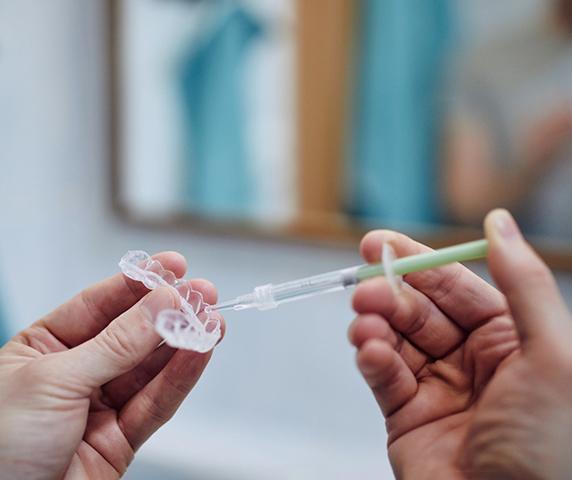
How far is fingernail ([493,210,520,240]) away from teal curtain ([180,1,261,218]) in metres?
0.95

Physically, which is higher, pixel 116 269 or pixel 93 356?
pixel 93 356

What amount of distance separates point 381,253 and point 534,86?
708 millimetres

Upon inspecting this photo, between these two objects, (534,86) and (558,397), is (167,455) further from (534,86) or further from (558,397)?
(558,397)

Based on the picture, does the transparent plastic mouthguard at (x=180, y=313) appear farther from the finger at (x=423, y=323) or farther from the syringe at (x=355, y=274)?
the finger at (x=423, y=323)

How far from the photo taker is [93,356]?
77cm

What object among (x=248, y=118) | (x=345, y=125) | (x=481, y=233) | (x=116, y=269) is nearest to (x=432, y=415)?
(x=481, y=233)

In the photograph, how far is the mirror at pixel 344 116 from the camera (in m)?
1.30

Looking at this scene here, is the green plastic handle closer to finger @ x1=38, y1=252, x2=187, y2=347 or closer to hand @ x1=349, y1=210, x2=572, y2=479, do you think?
hand @ x1=349, y1=210, x2=572, y2=479

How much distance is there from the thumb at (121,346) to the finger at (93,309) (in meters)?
0.11

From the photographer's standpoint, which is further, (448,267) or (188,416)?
(188,416)

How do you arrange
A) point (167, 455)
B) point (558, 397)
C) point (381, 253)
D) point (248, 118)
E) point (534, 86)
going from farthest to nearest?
point (167, 455)
point (248, 118)
point (534, 86)
point (381, 253)
point (558, 397)

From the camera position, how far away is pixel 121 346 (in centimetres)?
77

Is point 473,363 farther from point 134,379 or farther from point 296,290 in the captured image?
point 134,379

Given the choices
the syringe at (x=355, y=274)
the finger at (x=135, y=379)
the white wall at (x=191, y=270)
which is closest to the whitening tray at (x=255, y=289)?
the syringe at (x=355, y=274)
